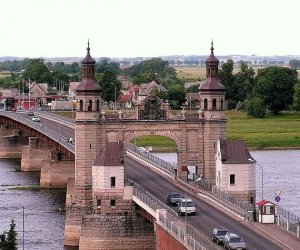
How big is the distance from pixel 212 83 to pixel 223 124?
11.6 feet

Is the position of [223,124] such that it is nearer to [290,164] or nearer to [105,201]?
[105,201]

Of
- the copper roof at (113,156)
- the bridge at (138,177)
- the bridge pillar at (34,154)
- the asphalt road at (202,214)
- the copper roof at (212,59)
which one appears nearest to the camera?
the asphalt road at (202,214)

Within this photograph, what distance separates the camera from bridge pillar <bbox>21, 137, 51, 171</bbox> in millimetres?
158688

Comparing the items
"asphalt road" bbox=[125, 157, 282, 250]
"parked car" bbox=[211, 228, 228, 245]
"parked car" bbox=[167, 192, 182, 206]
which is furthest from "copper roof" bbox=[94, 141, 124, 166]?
"parked car" bbox=[211, 228, 228, 245]

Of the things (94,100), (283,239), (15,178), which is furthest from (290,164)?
(283,239)

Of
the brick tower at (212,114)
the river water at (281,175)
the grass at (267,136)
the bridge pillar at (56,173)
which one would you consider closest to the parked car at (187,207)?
the brick tower at (212,114)

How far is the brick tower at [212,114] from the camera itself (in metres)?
96.3

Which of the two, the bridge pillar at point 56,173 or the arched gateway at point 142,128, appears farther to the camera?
the bridge pillar at point 56,173

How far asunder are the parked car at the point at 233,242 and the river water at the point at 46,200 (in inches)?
1010

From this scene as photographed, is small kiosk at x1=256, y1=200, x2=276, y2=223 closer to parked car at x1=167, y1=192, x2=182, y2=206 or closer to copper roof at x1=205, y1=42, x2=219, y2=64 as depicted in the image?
parked car at x1=167, y1=192, x2=182, y2=206

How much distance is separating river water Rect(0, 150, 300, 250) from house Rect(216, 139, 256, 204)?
9.98 m

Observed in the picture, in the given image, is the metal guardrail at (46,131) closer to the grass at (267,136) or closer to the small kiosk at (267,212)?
the grass at (267,136)

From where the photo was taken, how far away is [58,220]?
353ft

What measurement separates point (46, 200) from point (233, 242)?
5744cm
